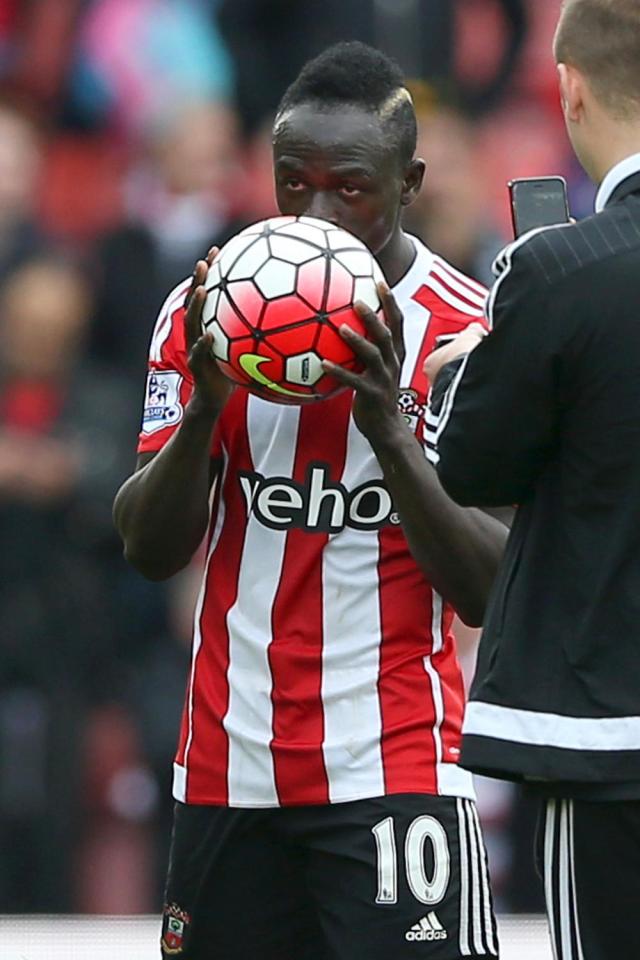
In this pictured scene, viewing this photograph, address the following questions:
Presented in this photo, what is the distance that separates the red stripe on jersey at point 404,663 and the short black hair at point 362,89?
2.58 feet

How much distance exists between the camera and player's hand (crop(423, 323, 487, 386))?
3.39 m

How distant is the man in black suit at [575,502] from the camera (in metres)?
3.05

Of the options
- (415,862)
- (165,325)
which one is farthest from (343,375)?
(415,862)

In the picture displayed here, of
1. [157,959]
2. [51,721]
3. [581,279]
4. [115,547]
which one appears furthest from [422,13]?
[581,279]

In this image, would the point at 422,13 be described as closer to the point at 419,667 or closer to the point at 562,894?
the point at 419,667

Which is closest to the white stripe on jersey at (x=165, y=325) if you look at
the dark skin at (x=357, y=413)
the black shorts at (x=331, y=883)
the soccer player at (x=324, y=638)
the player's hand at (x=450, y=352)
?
the soccer player at (x=324, y=638)

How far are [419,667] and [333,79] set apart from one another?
3.79ft

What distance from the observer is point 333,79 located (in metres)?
3.86

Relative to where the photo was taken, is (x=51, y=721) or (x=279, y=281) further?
(x=51, y=721)

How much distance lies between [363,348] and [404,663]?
67cm

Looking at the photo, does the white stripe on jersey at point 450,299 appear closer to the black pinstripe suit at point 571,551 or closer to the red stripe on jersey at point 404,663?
the red stripe on jersey at point 404,663

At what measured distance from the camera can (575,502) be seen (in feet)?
10.2

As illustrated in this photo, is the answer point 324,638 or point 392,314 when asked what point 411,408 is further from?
point 324,638

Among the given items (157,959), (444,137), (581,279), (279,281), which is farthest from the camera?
(444,137)
